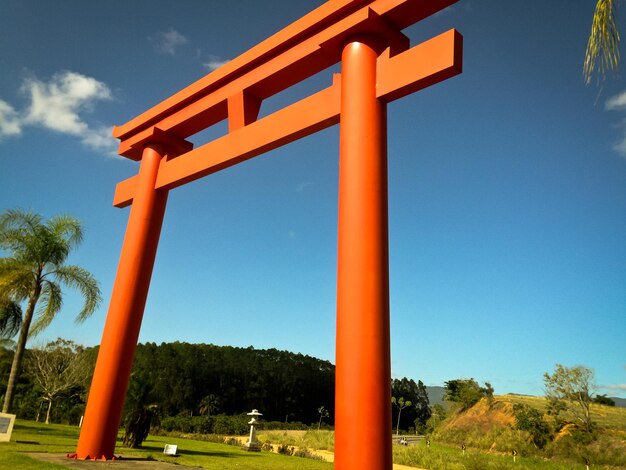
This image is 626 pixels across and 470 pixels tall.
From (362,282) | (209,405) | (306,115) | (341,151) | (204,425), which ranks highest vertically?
(306,115)

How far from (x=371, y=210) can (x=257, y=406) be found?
53.9 metres

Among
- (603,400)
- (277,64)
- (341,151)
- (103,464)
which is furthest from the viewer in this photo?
(603,400)

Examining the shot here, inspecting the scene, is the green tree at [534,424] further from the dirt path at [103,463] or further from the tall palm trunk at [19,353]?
the dirt path at [103,463]

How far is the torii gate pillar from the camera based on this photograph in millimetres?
3342

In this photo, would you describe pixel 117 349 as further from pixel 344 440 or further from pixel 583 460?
pixel 583 460

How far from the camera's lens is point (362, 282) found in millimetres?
3617

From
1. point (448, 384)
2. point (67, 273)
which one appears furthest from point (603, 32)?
point (448, 384)

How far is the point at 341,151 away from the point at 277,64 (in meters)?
1.85

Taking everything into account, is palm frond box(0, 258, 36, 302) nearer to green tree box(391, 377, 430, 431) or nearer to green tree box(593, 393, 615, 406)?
green tree box(593, 393, 615, 406)

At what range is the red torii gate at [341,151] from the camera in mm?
3467

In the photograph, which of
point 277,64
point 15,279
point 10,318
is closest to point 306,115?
point 277,64

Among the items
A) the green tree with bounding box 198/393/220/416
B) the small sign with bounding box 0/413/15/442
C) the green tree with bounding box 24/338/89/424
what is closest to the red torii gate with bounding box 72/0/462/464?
the small sign with bounding box 0/413/15/442

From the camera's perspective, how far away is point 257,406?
5316 cm

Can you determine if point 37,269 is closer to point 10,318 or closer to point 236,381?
point 10,318
